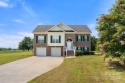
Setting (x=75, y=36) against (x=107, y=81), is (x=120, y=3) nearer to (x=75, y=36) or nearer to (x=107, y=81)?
(x=107, y=81)

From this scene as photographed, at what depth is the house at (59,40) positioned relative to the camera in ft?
157

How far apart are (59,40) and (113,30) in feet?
86.7

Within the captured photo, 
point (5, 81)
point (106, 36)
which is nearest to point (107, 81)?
point (5, 81)

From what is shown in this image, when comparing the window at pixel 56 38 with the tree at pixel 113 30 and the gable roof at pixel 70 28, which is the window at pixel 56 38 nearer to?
the gable roof at pixel 70 28

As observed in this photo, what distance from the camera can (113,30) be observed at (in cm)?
2233

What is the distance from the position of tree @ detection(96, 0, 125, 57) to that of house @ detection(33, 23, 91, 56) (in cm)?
2437

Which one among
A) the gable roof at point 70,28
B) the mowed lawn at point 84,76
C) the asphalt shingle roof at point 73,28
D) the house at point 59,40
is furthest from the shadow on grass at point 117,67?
the asphalt shingle roof at point 73,28

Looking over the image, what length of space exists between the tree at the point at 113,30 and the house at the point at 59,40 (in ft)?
80.0

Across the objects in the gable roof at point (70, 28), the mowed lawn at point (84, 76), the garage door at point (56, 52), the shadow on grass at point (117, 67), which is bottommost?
the mowed lawn at point (84, 76)

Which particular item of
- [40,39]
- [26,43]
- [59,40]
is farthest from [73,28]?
[26,43]

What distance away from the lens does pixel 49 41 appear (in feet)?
158

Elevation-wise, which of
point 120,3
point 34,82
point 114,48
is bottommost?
point 34,82

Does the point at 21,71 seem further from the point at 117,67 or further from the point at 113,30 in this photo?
the point at 113,30

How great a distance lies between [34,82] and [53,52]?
109 ft
